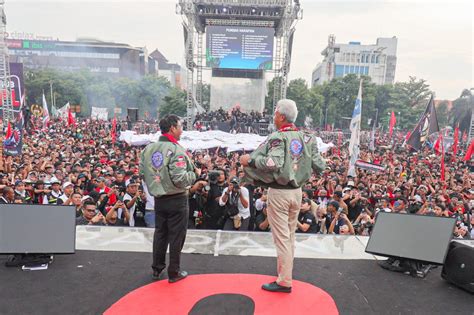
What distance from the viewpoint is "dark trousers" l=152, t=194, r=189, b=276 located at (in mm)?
3367

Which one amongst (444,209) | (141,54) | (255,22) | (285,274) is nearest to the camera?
(285,274)

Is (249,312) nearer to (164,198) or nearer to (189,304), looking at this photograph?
(189,304)

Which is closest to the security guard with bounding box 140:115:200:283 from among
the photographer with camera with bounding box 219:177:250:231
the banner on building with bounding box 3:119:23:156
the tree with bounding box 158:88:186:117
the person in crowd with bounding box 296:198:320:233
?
the photographer with camera with bounding box 219:177:250:231

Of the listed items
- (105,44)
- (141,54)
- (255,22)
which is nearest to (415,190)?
(255,22)

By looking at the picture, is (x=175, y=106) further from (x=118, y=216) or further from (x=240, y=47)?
(x=118, y=216)

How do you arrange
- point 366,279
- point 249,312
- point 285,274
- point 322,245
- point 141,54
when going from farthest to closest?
1. point 141,54
2. point 322,245
3. point 366,279
4. point 285,274
5. point 249,312

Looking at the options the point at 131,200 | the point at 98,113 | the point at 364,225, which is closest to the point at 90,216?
the point at 131,200

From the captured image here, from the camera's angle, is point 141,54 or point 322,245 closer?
point 322,245

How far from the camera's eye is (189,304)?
2959 millimetres

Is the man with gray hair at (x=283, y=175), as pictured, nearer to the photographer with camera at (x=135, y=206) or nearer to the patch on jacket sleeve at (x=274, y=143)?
the patch on jacket sleeve at (x=274, y=143)

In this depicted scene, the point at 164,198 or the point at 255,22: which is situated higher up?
the point at 255,22

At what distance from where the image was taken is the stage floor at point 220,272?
2.96m

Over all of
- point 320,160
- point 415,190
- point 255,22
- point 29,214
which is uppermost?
point 255,22

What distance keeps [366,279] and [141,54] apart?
98448 millimetres
